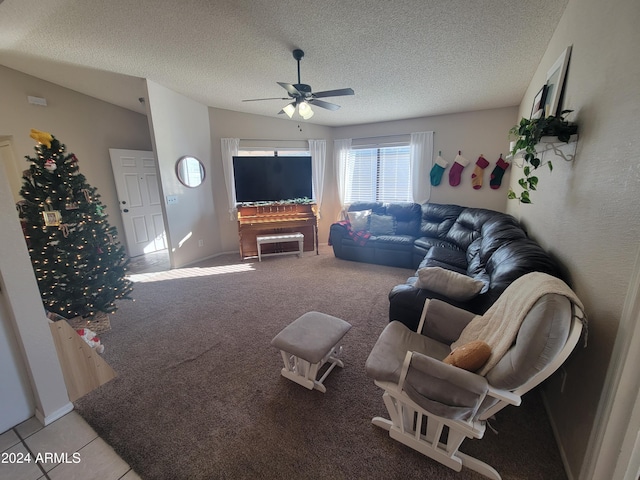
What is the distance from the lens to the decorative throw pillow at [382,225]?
4430 millimetres

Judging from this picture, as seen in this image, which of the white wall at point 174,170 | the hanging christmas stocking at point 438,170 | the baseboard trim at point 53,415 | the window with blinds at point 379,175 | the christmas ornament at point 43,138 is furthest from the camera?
the window with blinds at point 379,175

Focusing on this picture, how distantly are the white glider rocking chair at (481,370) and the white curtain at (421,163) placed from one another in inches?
136

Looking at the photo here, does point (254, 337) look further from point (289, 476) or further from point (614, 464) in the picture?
point (614, 464)

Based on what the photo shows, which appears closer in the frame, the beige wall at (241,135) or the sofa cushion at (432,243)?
the sofa cushion at (432,243)

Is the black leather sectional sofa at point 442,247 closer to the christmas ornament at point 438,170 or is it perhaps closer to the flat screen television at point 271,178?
the christmas ornament at point 438,170

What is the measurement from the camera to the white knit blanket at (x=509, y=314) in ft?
3.55

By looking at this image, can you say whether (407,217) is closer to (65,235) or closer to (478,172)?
(478,172)

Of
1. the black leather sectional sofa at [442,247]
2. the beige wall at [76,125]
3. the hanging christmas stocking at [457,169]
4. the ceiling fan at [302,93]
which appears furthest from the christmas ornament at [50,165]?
the hanging christmas stocking at [457,169]

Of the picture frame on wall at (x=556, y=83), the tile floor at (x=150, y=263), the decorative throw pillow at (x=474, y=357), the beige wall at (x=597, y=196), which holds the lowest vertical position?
the tile floor at (x=150, y=263)

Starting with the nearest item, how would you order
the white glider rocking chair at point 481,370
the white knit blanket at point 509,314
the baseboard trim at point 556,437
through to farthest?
the white glider rocking chair at point 481,370
the white knit blanket at point 509,314
the baseboard trim at point 556,437

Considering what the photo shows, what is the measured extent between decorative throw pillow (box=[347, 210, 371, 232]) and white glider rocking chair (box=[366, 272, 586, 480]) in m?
2.97

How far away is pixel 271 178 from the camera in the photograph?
15.0 ft

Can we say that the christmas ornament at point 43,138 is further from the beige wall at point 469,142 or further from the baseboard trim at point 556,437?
the beige wall at point 469,142

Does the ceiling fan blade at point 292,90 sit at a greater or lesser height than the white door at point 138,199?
greater
